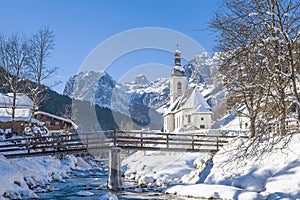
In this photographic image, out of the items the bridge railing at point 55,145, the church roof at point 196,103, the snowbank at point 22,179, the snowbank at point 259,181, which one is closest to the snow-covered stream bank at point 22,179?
the snowbank at point 22,179

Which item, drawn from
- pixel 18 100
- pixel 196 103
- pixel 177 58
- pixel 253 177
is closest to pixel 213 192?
pixel 253 177

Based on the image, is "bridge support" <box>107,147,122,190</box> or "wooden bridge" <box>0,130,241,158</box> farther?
"bridge support" <box>107,147,122,190</box>

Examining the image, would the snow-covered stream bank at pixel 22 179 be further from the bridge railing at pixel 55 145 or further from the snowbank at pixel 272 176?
the snowbank at pixel 272 176

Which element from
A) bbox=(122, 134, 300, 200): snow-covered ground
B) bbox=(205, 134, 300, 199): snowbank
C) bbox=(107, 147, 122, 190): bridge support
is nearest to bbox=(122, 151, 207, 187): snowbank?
bbox=(122, 134, 300, 200): snow-covered ground

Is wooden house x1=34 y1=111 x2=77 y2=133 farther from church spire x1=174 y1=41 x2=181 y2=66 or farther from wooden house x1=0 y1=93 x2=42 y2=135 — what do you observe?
church spire x1=174 y1=41 x2=181 y2=66

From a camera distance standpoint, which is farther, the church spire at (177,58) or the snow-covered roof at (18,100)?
the church spire at (177,58)

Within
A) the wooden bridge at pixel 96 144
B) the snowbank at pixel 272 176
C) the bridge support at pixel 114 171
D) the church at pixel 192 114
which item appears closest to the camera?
the snowbank at pixel 272 176

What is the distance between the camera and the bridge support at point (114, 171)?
21178 millimetres

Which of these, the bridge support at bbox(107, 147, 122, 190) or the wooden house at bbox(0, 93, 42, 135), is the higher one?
the wooden house at bbox(0, 93, 42, 135)

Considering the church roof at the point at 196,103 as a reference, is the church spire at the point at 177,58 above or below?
above

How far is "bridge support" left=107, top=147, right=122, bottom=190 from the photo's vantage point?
69.5ft

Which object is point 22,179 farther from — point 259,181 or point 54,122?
point 54,122

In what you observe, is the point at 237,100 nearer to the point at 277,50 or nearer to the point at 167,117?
the point at 277,50

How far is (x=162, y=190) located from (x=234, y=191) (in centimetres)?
564
